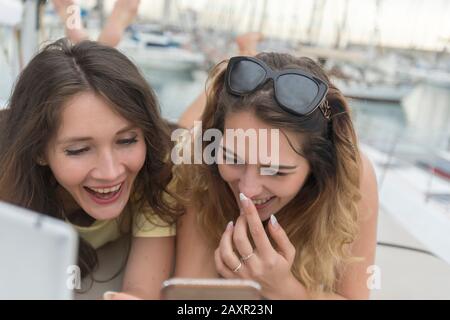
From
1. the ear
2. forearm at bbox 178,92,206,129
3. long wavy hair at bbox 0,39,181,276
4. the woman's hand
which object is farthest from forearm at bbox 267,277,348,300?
forearm at bbox 178,92,206,129

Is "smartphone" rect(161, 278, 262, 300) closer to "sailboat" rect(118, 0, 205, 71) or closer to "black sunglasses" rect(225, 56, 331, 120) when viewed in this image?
"black sunglasses" rect(225, 56, 331, 120)

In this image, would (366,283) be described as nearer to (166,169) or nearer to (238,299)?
(166,169)

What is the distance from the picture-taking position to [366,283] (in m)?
1.72

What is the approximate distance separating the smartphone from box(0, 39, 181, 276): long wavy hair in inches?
29.2

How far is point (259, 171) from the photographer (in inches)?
58.1

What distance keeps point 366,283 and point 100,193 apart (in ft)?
3.34

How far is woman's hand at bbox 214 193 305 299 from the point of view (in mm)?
1405

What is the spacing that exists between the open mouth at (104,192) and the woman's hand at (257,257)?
392 mm

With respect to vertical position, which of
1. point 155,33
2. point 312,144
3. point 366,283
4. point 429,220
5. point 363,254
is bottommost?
point 366,283

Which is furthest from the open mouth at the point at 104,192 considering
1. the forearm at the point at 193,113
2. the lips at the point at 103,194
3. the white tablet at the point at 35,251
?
the forearm at the point at 193,113

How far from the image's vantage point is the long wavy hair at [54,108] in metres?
1.45

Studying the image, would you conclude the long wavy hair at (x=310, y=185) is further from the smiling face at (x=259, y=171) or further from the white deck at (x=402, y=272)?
the white deck at (x=402, y=272)

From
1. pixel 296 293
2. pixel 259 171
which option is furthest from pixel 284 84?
pixel 296 293
